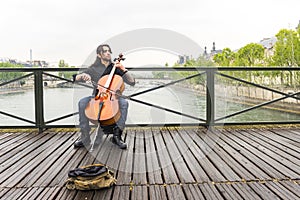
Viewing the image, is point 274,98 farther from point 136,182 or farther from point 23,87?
point 23,87

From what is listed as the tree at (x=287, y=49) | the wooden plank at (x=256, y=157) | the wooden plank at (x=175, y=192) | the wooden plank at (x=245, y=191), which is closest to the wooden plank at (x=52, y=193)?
the wooden plank at (x=175, y=192)

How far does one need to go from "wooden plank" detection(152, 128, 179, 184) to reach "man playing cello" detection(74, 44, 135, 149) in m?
0.39

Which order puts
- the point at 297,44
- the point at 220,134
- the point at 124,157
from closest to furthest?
the point at 124,157, the point at 220,134, the point at 297,44

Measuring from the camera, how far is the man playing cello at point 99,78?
105 inches

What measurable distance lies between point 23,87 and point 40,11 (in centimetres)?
508

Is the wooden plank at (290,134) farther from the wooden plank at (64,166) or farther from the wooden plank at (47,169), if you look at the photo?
the wooden plank at (47,169)

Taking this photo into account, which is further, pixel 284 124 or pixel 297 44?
pixel 297 44

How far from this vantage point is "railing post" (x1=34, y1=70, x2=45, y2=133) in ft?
10.8

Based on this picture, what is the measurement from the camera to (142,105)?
3.48 metres

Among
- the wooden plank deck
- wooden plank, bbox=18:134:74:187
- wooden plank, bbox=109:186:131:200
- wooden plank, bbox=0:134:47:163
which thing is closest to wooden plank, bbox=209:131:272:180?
the wooden plank deck

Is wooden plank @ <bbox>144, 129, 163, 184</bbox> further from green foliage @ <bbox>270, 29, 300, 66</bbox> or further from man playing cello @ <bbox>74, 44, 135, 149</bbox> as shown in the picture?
green foliage @ <bbox>270, 29, 300, 66</bbox>

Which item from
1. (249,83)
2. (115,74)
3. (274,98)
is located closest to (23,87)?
(115,74)

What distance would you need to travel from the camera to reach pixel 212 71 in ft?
11.2

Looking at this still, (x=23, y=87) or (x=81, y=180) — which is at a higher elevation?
(x=23, y=87)
